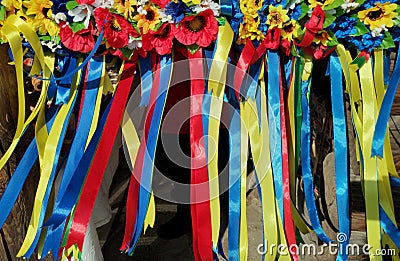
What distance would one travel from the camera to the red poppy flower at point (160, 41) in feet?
3.14

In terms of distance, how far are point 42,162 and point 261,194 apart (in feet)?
1.48

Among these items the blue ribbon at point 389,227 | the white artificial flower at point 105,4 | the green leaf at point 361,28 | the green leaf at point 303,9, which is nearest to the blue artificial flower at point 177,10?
the white artificial flower at point 105,4

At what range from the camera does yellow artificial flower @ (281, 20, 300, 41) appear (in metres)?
0.96

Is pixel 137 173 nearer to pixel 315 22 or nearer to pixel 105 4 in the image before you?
pixel 105 4

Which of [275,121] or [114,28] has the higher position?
[114,28]

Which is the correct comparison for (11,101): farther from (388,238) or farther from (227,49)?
(388,238)

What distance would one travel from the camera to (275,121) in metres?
1.04

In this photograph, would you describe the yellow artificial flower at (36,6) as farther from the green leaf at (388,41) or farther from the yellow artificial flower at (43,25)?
the green leaf at (388,41)

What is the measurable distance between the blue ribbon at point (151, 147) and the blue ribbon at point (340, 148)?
13.5 inches

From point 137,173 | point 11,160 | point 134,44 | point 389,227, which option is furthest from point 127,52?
point 389,227

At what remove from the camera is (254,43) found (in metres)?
0.99

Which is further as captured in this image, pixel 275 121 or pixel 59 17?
pixel 275 121

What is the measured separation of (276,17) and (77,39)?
14.9 inches

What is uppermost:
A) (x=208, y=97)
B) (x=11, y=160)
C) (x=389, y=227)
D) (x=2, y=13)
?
(x=2, y=13)
